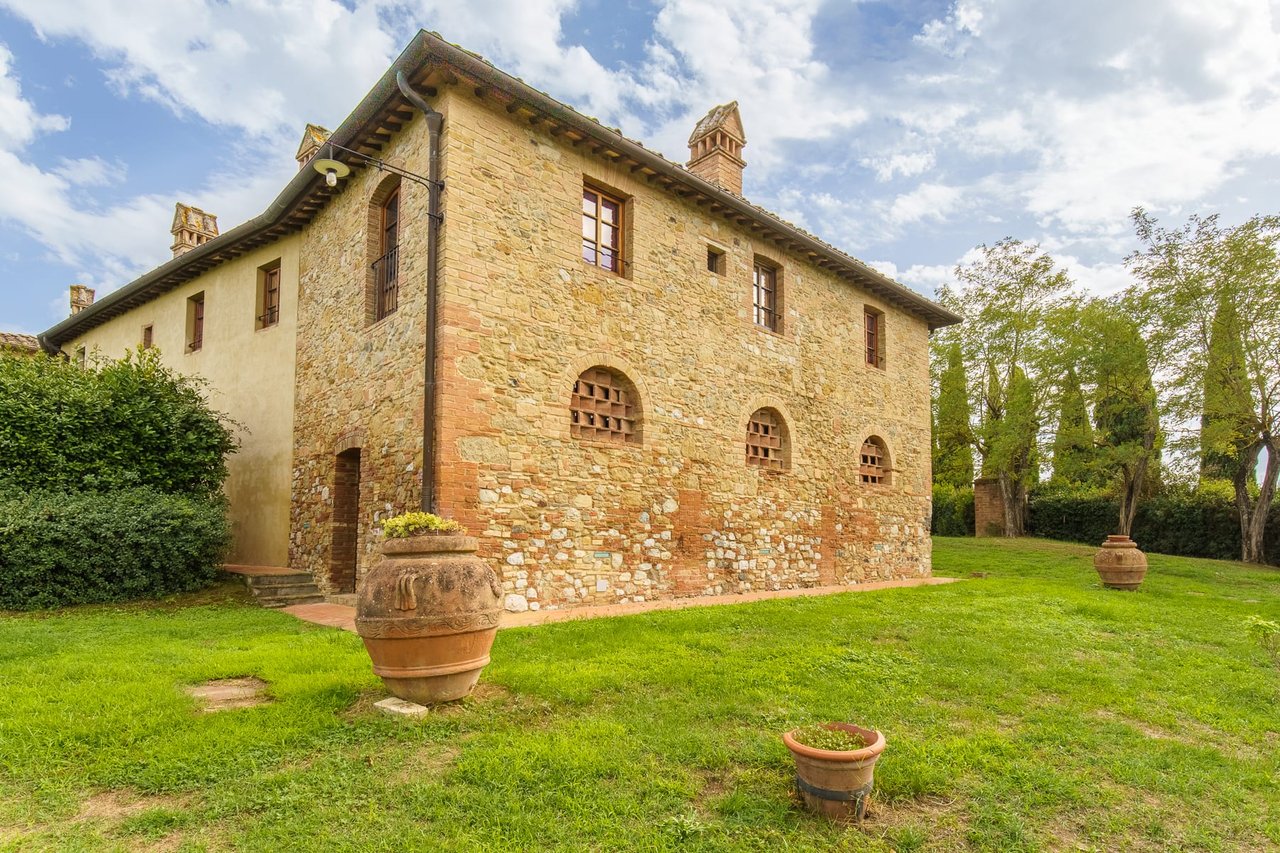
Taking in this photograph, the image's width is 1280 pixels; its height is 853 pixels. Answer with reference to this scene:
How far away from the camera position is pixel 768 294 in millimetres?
12805

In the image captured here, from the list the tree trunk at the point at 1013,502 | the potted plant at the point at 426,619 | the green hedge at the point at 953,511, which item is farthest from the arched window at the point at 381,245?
the green hedge at the point at 953,511

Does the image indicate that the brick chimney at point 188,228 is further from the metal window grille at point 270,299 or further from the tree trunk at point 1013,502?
the tree trunk at point 1013,502

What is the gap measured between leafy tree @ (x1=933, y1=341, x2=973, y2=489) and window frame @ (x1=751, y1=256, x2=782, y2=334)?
47.2 ft

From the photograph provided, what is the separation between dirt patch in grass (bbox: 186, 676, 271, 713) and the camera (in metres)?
4.54

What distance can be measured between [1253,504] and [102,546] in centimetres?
2686

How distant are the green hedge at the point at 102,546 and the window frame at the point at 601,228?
21.3 ft

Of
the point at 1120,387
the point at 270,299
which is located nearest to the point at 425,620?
the point at 270,299

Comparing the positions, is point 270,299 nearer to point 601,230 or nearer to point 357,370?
point 357,370

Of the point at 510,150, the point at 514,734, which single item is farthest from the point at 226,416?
the point at 514,734

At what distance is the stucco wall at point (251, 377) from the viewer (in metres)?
11.6

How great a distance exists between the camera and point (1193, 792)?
363cm

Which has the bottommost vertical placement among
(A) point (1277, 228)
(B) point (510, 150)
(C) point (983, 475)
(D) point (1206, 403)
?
(C) point (983, 475)

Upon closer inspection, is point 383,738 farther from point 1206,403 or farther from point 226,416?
point 1206,403

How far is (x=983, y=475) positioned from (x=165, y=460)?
950 inches
